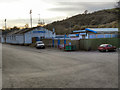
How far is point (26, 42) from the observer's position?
151 ft

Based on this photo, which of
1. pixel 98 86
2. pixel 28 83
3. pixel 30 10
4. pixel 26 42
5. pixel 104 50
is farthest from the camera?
pixel 30 10

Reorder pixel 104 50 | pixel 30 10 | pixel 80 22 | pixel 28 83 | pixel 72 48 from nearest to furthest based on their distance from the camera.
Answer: pixel 28 83 → pixel 104 50 → pixel 72 48 → pixel 30 10 → pixel 80 22

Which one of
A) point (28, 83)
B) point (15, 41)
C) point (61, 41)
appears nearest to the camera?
point (28, 83)

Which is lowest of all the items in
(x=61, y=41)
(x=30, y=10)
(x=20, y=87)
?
(x=20, y=87)

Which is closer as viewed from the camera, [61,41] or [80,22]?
[61,41]

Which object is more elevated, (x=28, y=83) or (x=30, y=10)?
(x=30, y=10)

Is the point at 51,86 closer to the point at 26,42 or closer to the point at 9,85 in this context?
the point at 9,85

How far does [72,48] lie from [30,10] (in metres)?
41.0

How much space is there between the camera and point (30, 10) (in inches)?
2530

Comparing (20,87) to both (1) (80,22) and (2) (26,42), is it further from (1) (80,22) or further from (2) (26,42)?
(1) (80,22)

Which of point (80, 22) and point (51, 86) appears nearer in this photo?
point (51, 86)

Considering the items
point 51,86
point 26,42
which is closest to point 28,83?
point 51,86

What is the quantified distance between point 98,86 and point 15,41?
50.0 metres

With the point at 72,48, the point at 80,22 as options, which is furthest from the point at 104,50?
the point at 80,22
